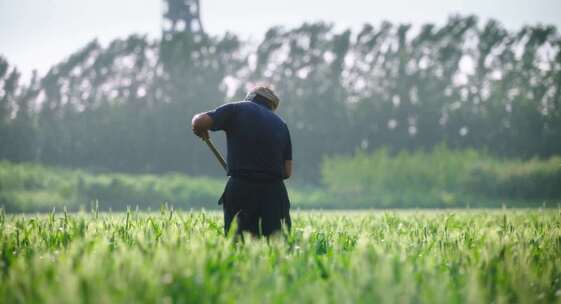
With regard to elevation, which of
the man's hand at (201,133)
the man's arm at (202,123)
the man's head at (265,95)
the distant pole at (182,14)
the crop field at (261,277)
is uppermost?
the distant pole at (182,14)

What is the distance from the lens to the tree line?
123ft

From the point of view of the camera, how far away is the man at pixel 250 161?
5.35 m

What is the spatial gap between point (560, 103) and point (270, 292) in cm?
3936

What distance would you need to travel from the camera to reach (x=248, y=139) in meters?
5.36

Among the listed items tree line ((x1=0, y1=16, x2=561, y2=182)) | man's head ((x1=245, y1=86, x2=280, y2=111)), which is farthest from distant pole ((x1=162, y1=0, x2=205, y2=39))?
man's head ((x1=245, y1=86, x2=280, y2=111))

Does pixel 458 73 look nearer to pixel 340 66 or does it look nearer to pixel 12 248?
pixel 340 66

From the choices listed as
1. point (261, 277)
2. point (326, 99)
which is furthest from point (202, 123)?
point (326, 99)

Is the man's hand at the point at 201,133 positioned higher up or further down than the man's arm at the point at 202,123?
further down

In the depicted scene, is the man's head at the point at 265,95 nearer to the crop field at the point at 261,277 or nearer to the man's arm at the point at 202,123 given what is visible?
the man's arm at the point at 202,123

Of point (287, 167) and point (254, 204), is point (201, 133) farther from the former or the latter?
point (287, 167)

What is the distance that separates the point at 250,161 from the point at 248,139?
0.20 m

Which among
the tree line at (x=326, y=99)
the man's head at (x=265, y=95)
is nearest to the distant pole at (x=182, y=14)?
the tree line at (x=326, y=99)

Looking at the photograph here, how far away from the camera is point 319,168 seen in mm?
38688

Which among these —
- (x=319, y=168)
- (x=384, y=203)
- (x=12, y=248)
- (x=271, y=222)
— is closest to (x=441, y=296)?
(x=271, y=222)
